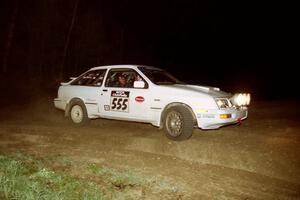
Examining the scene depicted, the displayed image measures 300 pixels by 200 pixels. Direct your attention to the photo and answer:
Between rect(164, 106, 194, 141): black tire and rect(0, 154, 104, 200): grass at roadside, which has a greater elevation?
rect(164, 106, 194, 141): black tire

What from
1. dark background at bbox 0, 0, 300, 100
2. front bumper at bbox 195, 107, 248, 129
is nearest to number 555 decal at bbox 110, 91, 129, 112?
front bumper at bbox 195, 107, 248, 129

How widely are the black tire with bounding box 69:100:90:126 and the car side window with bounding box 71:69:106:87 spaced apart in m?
0.54

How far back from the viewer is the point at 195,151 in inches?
281

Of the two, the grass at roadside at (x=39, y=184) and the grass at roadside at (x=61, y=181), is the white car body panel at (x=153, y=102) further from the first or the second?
the grass at roadside at (x=39, y=184)

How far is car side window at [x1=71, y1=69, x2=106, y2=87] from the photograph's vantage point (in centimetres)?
944

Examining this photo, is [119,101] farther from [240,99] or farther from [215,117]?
[240,99]

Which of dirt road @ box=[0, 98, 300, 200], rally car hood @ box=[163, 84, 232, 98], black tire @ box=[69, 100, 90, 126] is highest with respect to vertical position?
rally car hood @ box=[163, 84, 232, 98]

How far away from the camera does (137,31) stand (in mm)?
35688

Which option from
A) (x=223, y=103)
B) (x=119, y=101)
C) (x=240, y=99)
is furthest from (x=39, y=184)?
(x=240, y=99)

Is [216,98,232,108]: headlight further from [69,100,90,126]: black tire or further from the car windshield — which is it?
[69,100,90,126]: black tire

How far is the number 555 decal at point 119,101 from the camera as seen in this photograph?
8625mm

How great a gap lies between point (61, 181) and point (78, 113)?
4.91m

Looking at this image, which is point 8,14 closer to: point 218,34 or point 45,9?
point 45,9

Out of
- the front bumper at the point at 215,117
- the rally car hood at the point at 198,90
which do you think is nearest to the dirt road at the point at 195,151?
the front bumper at the point at 215,117
